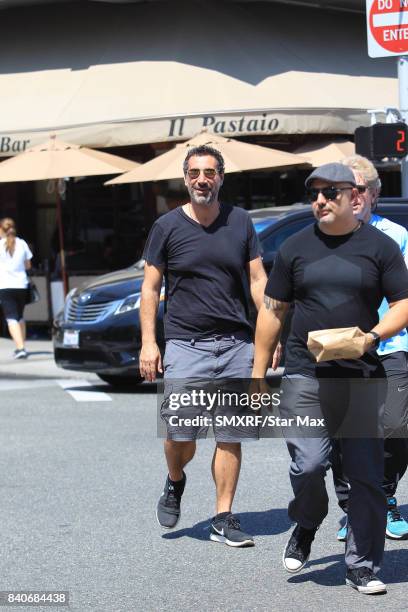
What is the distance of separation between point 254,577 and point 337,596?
1.71 ft

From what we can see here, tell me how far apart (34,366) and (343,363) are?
11158 mm

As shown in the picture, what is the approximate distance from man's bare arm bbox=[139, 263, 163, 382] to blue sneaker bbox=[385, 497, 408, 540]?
1.42 meters

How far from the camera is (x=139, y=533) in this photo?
698 cm

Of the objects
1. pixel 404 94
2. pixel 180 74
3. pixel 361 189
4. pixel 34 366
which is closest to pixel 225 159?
pixel 404 94

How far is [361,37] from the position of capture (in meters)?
21.5

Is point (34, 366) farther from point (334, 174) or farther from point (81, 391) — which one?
point (334, 174)

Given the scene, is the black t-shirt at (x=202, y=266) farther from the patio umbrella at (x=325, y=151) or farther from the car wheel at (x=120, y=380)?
the patio umbrella at (x=325, y=151)

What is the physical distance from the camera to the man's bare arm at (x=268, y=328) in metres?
5.79

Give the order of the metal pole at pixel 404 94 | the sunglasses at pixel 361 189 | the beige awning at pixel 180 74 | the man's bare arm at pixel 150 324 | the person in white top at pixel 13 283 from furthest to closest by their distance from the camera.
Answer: the beige awning at pixel 180 74, the person in white top at pixel 13 283, the metal pole at pixel 404 94, the man's bare arm at pixel 150 324, the sunglasses at pixel 361 189

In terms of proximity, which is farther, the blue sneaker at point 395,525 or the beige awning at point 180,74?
the beige awning at point 180,74

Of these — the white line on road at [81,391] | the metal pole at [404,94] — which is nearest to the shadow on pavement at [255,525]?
the white line on road at [81,391]

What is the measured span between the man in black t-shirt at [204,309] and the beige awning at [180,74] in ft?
40.4

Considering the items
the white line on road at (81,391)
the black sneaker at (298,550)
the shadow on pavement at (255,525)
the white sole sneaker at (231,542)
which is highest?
the black sneaker at (298,550)

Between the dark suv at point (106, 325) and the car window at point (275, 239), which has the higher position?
the car window at point (275, 239)
